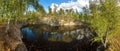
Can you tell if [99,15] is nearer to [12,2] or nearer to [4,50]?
[12,2]

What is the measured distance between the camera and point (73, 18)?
186250 millimetres

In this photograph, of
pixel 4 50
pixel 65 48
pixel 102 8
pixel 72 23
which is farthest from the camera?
pixel 72 23

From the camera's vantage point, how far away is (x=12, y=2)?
46.2 metres

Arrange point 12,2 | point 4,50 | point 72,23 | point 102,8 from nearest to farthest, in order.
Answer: point 4,50 < point 12,2 < point 102,8 < point 72,23

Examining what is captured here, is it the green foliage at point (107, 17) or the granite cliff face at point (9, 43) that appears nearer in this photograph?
the granite cliff face at point (9, 43)

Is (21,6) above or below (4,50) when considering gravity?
above

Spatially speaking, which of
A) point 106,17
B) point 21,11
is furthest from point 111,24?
point 21,11

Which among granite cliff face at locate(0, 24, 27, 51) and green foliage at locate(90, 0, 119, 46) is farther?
green foliage at locate(90, 0, 119, 46)

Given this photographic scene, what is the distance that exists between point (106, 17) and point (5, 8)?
22851 millimetres

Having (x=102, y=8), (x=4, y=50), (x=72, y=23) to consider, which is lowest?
(x=72, y=23)

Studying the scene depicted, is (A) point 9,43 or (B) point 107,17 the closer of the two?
(A) point 9,43

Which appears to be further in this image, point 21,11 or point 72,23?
point 72,23

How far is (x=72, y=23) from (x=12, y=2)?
5227 inches

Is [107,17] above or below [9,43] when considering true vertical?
above
